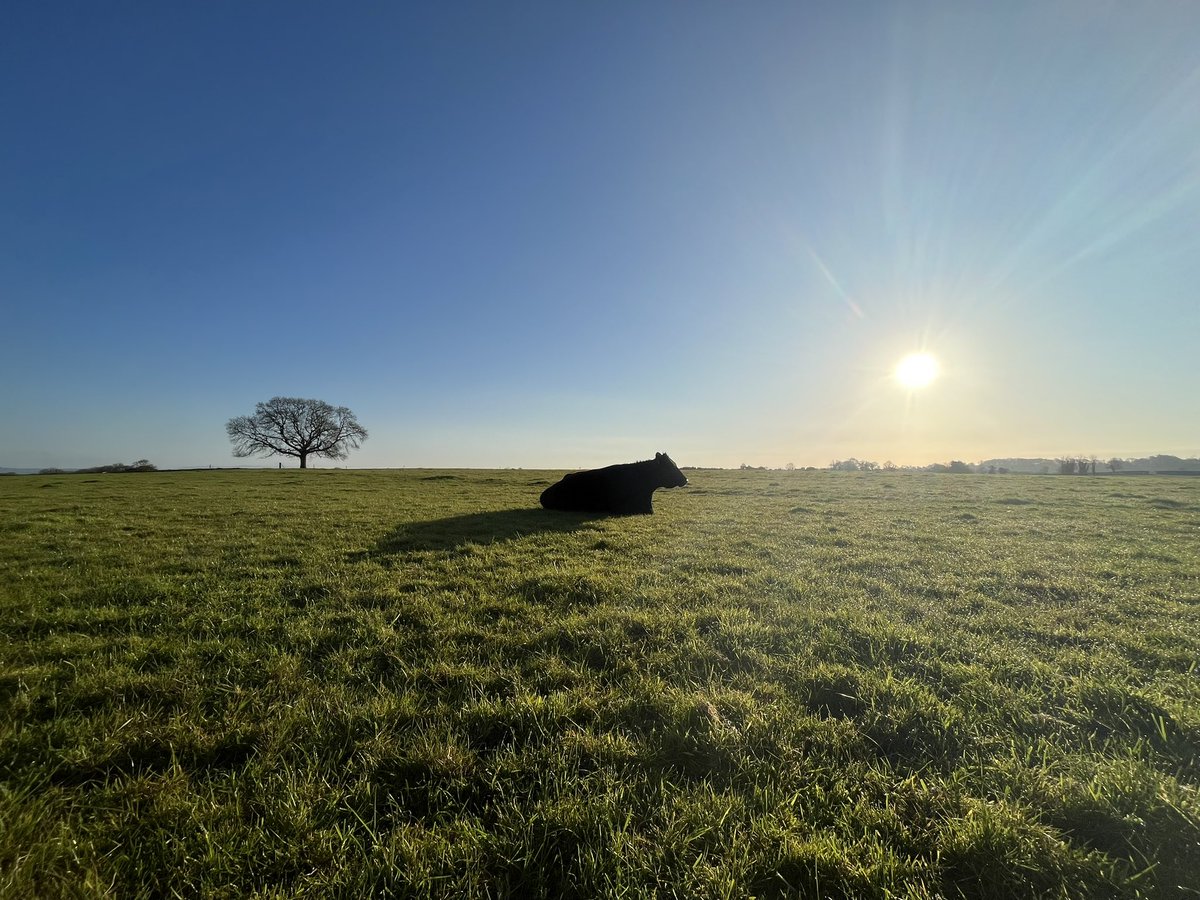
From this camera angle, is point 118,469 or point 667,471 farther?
point 118,469

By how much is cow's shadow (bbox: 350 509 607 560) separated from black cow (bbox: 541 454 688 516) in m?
0.65

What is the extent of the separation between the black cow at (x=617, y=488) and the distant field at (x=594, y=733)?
7482 mm

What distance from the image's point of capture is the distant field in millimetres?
2221

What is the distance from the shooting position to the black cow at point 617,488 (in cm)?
1509

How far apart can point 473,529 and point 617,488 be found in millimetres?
5174

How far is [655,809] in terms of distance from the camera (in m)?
2.52

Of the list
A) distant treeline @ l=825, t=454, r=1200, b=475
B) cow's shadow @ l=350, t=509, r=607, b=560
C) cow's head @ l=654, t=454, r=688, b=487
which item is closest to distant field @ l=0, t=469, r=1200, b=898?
cow's shadow @ l=350, t=509, r=607, b=560

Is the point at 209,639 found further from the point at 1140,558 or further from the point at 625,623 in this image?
the point at 1140,558

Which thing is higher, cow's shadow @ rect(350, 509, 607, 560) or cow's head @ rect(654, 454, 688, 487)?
cow's head @ rect(654, 454, 688, 487)

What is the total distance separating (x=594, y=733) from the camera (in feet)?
10.7

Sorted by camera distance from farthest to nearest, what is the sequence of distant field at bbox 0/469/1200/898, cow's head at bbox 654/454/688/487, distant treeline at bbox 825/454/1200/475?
distant treeline at bbox 825/454/1200/475 → cow's head at bbox 654/454/688/487 → distant field at bbox 0/469/1200/898

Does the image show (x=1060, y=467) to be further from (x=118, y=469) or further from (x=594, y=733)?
(x=118, y=469)

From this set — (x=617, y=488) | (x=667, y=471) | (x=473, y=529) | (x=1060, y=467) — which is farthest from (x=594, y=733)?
(x=1060, y=467)

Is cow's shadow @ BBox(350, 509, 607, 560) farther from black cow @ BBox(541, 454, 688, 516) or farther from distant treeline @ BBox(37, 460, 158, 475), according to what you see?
distant treeline @ BBox(37, 460, 158, 475)
